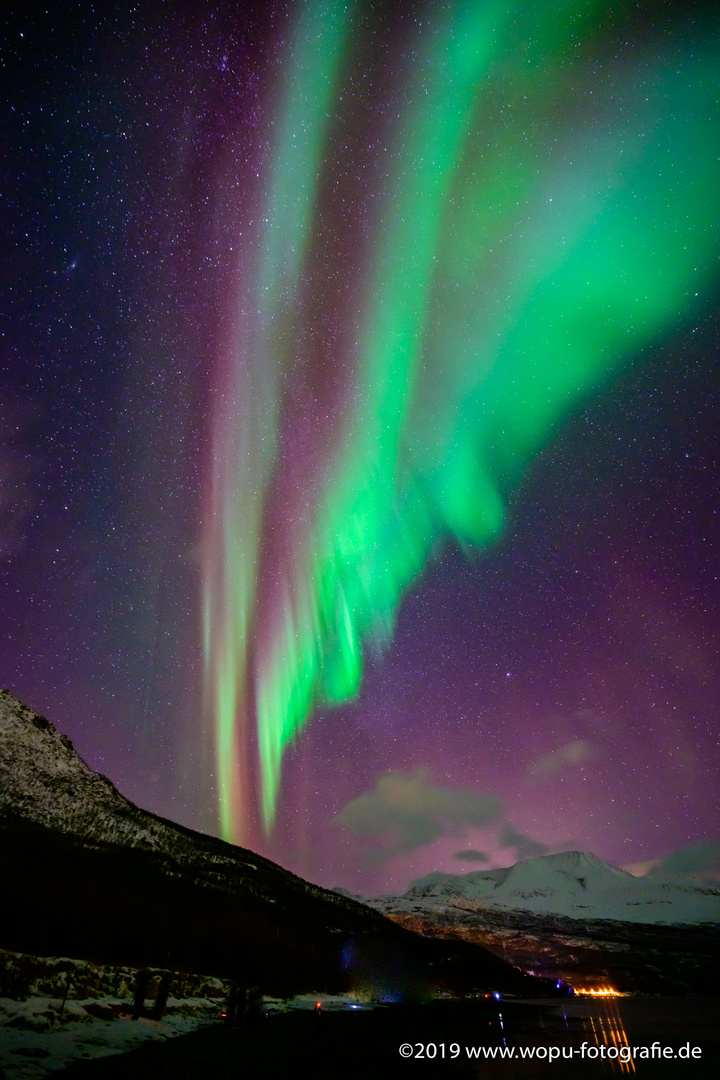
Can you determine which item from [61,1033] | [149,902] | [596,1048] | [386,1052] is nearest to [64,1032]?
[61,1033]

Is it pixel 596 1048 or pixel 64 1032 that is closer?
pixel 64 1032

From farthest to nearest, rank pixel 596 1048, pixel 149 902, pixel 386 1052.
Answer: pixel 149 902 → pixel 596 1048 → pixel 386 1052

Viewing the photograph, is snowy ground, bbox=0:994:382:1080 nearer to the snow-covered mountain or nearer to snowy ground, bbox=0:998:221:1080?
snowy ground, bbox=0:998:221:1080

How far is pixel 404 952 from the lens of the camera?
164 metres

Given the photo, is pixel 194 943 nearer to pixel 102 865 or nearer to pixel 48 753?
pixel 102 865

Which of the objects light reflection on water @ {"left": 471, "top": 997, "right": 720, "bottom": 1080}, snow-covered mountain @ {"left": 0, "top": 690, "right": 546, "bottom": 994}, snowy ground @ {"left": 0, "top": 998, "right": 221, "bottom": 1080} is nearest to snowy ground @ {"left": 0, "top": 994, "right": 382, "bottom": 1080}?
snowy ground @ {"left": 0, "top": 998, "right": 221, "bottom": 1080}

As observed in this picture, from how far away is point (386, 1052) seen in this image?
134 feet

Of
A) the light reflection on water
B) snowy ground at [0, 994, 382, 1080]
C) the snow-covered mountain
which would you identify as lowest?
the light reflection on water

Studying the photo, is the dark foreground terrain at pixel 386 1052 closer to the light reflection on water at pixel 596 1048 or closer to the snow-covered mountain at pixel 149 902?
the light reflection on water at pixel 596 1048

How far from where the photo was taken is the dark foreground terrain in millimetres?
28219

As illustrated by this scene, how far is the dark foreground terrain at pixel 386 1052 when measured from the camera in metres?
28.2

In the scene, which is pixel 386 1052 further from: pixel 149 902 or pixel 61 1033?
pixel 149 902

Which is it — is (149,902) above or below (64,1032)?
above

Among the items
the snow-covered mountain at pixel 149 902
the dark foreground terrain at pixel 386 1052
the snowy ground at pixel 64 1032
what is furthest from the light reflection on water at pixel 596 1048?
the snow-covered mountain at pixel 149 902
